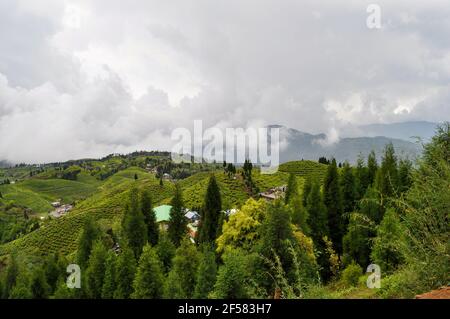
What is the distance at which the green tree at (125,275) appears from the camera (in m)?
22.1

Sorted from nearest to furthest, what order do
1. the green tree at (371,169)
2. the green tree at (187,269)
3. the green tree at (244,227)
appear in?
the green tree at (187,269) < the green tree at (244,227) < the green tree at (371,169)

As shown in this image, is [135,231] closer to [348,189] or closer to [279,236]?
[279,236]

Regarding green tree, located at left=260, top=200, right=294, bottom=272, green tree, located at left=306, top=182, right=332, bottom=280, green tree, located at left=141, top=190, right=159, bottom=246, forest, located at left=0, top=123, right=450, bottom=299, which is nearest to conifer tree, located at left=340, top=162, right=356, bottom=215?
forest, located at left=0, top=123, right=450, bottom=299

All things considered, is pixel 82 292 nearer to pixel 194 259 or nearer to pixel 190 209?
pixel 194 259

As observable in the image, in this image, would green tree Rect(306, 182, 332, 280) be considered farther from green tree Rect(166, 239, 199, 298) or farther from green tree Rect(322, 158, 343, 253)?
green tree Rect(166, 239, 199, 298)

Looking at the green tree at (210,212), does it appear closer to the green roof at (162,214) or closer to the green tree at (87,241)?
the green tree at (87,241)

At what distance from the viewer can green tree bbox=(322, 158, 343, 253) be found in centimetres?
3894

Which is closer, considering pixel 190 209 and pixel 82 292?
pixel 82 292

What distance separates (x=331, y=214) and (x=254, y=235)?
59.2ft

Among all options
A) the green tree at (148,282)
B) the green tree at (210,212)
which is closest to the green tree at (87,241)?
the green tree at (210,212)

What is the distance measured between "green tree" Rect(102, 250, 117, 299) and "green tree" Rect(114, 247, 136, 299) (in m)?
0.96

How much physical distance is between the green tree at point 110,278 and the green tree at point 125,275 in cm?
96
